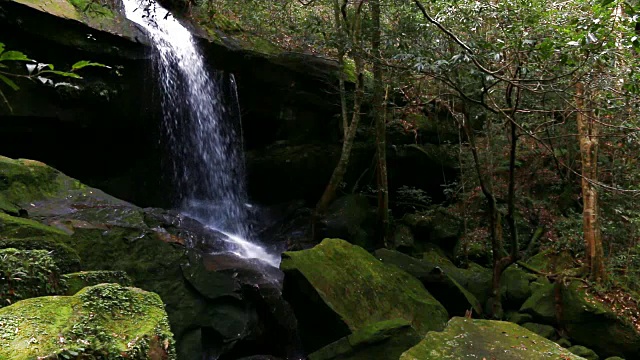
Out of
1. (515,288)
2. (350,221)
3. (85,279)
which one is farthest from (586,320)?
(85,279)

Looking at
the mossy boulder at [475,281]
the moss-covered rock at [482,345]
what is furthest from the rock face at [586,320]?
the moss-covered rock at [482,345]

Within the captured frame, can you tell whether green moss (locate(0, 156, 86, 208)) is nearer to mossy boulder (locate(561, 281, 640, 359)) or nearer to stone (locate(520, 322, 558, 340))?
stone (locate(520, 322, 558, 340))

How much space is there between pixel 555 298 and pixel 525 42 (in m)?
4.99

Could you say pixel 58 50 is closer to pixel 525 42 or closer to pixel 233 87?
pixel 233 87

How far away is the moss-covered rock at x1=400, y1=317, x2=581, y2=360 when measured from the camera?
3.70 meters

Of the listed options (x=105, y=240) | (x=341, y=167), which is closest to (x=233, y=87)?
(x=341, y=167)

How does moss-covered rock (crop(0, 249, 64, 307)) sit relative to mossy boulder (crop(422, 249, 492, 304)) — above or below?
above

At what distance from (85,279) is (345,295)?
359 centimetres

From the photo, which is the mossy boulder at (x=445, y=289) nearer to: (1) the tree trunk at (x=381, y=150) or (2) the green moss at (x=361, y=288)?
(2) the green moss at (x=361, y=288)

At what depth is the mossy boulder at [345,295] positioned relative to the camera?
5820 mm

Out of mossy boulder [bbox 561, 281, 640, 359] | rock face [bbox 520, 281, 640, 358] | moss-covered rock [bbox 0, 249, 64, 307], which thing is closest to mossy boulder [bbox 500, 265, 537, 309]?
rock face [bbox 520, 281, 640, 358]

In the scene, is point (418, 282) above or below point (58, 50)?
below

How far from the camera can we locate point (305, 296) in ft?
19.4

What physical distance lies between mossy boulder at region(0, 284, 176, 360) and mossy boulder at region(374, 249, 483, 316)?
18.8ft
